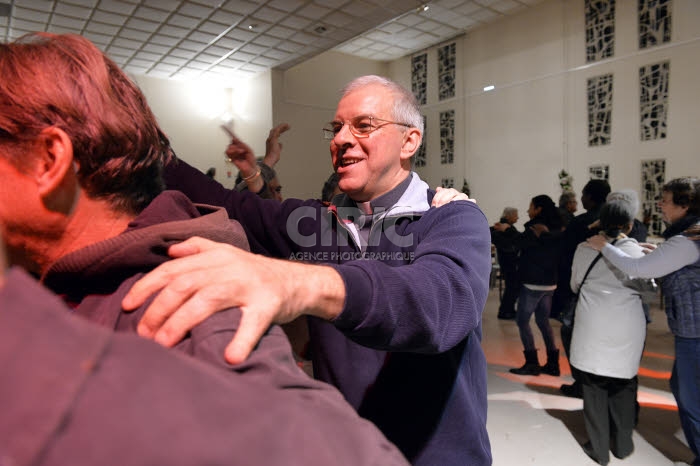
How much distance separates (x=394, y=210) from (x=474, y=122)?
28.5ft

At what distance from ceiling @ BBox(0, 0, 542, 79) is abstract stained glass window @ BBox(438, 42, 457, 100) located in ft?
0.88

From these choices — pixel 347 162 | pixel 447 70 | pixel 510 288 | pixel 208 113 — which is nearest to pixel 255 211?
pixel 347 162

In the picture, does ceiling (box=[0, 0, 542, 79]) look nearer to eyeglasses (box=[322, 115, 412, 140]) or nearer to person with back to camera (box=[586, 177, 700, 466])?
person with back to camera (box=[586, 177, 700, 466])

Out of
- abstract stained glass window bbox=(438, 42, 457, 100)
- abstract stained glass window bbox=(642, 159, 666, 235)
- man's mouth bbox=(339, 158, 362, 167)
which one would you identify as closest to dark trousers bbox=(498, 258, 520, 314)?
abstract stained glass window bbox=(642, 159, 666, 235)

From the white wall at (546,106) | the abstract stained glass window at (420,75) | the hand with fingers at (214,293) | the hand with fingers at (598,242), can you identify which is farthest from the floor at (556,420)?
the abstract stained glass window at (420,75)

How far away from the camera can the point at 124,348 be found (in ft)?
1.34

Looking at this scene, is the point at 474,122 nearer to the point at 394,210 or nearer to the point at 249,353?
the point at 394,210

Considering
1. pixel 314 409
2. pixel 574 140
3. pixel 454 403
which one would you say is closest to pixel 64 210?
pixel 314 409

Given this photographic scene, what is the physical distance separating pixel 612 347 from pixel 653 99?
20.0ft

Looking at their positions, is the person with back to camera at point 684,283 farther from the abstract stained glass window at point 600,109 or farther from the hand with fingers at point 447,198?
the abstract stained glass window at point 600,109

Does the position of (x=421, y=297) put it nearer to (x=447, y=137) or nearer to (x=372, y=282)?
(x=372, y=282)

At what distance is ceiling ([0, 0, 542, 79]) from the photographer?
22.0ft

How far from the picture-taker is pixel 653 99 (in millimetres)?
7145

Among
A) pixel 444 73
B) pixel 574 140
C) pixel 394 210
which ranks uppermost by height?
pixel 444 73
